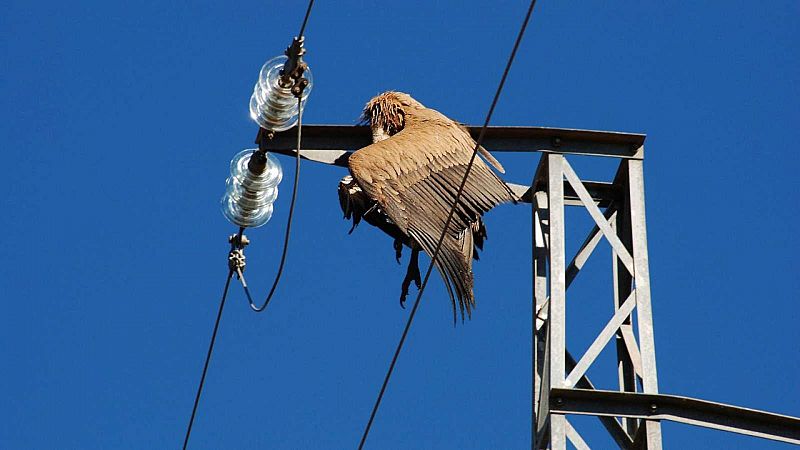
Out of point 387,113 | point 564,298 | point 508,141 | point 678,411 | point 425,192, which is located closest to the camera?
point 678,411

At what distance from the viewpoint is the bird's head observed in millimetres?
10784

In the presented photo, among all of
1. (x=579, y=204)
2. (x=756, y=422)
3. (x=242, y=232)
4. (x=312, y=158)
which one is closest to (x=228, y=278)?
(x=242, y=232)

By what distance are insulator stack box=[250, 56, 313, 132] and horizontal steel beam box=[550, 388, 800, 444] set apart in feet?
7.19

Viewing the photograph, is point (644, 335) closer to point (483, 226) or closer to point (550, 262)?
point (550, 262)

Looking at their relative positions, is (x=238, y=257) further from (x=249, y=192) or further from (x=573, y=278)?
(x=573, y=278)

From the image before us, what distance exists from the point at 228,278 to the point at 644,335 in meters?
2.69

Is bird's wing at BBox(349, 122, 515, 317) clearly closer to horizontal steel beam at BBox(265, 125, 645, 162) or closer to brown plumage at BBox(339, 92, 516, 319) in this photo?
brown plumage at BBox(339, 92, 516, 319)

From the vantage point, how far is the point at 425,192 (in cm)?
1000

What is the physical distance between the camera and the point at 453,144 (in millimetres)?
10383

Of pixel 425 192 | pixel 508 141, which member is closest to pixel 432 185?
pixel 425 192

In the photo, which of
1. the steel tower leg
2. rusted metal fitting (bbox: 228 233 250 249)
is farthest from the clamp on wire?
the steel tower leg

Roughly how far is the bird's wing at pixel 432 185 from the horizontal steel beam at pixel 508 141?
0.23m

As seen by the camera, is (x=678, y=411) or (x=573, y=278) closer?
(x=678, y=411)

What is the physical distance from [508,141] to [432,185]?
0.57 m
